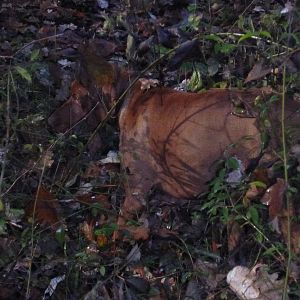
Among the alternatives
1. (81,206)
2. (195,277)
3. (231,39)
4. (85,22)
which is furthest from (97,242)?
(85,22)

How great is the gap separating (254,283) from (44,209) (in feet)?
2.91

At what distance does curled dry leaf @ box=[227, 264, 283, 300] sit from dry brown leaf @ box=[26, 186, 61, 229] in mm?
747

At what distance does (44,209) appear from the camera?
116 inches

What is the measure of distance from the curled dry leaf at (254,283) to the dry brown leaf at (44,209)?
2.45 feet

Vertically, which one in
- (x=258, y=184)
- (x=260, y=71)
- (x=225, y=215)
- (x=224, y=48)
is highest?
(x=260, y=71)

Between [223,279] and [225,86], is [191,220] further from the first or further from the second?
[225,86]

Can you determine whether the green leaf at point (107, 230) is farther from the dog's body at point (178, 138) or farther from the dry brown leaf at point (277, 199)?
the dry brown leaf at point (277, 199)

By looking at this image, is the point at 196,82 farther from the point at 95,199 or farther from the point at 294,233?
the point at 294,233

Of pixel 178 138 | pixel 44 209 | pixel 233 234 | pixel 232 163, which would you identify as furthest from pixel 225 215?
pixel 44 209

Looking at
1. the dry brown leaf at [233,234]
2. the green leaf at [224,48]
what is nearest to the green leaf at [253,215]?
the dry brown leaf at [233,234]

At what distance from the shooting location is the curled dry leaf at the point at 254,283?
8.87 ft

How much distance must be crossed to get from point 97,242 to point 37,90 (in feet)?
3.57

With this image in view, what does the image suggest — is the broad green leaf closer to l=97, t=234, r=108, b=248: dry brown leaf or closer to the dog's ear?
l=97, t=234, r=108, b=248: dry brown leaf

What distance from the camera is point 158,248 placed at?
3039 millimetres
